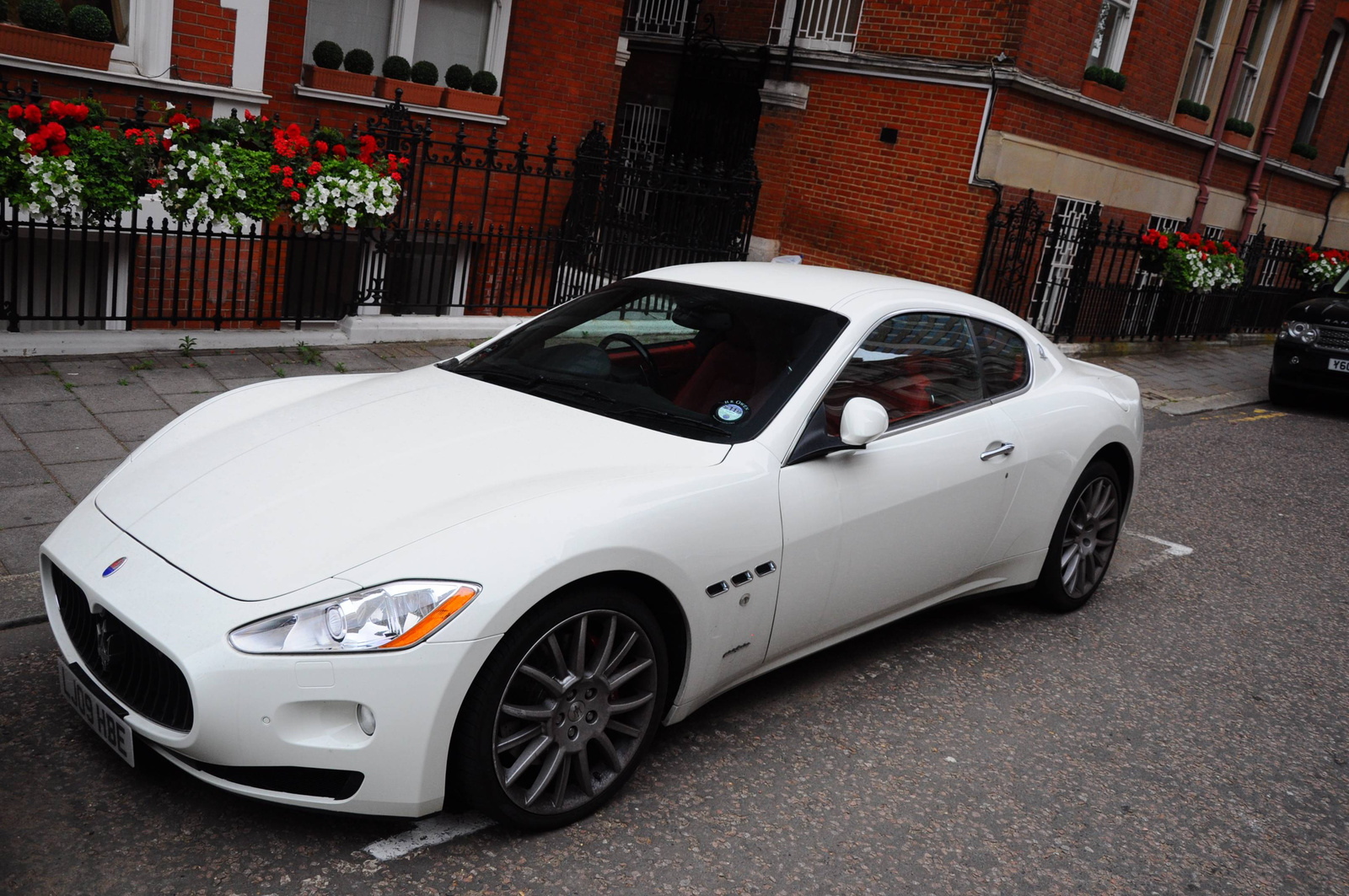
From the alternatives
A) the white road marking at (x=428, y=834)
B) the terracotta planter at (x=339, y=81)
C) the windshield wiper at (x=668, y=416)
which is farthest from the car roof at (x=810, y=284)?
the terracotta planter at (x=339, y=81)

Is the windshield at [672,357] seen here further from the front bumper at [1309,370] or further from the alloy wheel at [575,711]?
the front bumper at [1309,370]

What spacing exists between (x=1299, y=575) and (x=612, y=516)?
16.9ft

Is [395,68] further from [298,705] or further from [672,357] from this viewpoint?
[298,705]

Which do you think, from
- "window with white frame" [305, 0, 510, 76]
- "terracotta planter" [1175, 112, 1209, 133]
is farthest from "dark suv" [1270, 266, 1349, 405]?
"window with white frame" [305, 0, 510, 76]

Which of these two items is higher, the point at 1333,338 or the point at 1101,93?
the point at 1101,93

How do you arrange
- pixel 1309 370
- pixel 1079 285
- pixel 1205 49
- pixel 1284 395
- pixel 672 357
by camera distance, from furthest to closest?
pixel 1205 49, pixel 1079 285, pixel 1284 395, pixel 1309 370, pixel 672 357

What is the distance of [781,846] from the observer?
3260 mm

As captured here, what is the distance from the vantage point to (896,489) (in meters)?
4.00

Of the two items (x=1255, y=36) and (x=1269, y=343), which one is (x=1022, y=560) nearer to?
(x=1269, y=343)

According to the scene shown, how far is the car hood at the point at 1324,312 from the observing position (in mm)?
12078

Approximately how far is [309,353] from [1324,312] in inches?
420

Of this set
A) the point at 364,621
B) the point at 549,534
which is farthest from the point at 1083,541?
the point at 364,621

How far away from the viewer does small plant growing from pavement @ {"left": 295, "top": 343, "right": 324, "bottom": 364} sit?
26.2 feet

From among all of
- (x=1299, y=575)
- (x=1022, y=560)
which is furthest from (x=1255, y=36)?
(x=1022, y=560)
